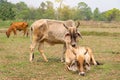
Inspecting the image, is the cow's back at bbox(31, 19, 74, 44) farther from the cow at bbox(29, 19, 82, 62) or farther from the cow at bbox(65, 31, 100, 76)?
the cow at bbox(65, 31, 100, 76)

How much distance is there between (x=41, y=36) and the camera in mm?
12273

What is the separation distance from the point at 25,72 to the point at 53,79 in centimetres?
136

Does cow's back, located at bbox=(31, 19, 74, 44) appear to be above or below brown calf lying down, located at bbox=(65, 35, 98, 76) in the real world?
above

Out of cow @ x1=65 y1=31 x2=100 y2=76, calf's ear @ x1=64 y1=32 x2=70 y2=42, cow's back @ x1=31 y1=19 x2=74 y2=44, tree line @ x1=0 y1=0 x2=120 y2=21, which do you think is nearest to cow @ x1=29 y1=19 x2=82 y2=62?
cow's back @ x1=31 y1=19 x2=74 y2=44

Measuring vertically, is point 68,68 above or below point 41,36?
below

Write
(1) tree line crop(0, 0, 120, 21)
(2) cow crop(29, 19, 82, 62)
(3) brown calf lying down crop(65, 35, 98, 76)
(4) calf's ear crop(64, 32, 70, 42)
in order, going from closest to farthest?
1. (3) brown calf lying down crop(65, 35, 98, 76)
2. (4) calf's ear crop(64, 32, 70, 42)
3. (2) cow crop(29, 19, 82, 62)
4. (1) tree line crop(0, 0, 120, 21)

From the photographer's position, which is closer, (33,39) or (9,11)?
(33,39)

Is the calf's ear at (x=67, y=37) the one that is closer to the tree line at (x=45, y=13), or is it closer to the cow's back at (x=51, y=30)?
the cow's back at (x=51, y=30)

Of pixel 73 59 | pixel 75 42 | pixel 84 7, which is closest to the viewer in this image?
pixel 73 59

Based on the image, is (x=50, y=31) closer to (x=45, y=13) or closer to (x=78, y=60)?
(x=78, y=60)

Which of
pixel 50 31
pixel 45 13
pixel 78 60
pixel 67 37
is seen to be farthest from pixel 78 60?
pixel 45 13

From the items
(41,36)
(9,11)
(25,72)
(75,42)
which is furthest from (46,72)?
(9,11)

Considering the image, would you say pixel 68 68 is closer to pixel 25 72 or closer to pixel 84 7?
pixel 25 72

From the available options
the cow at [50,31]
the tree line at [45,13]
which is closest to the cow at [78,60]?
the cow at [50,31]
